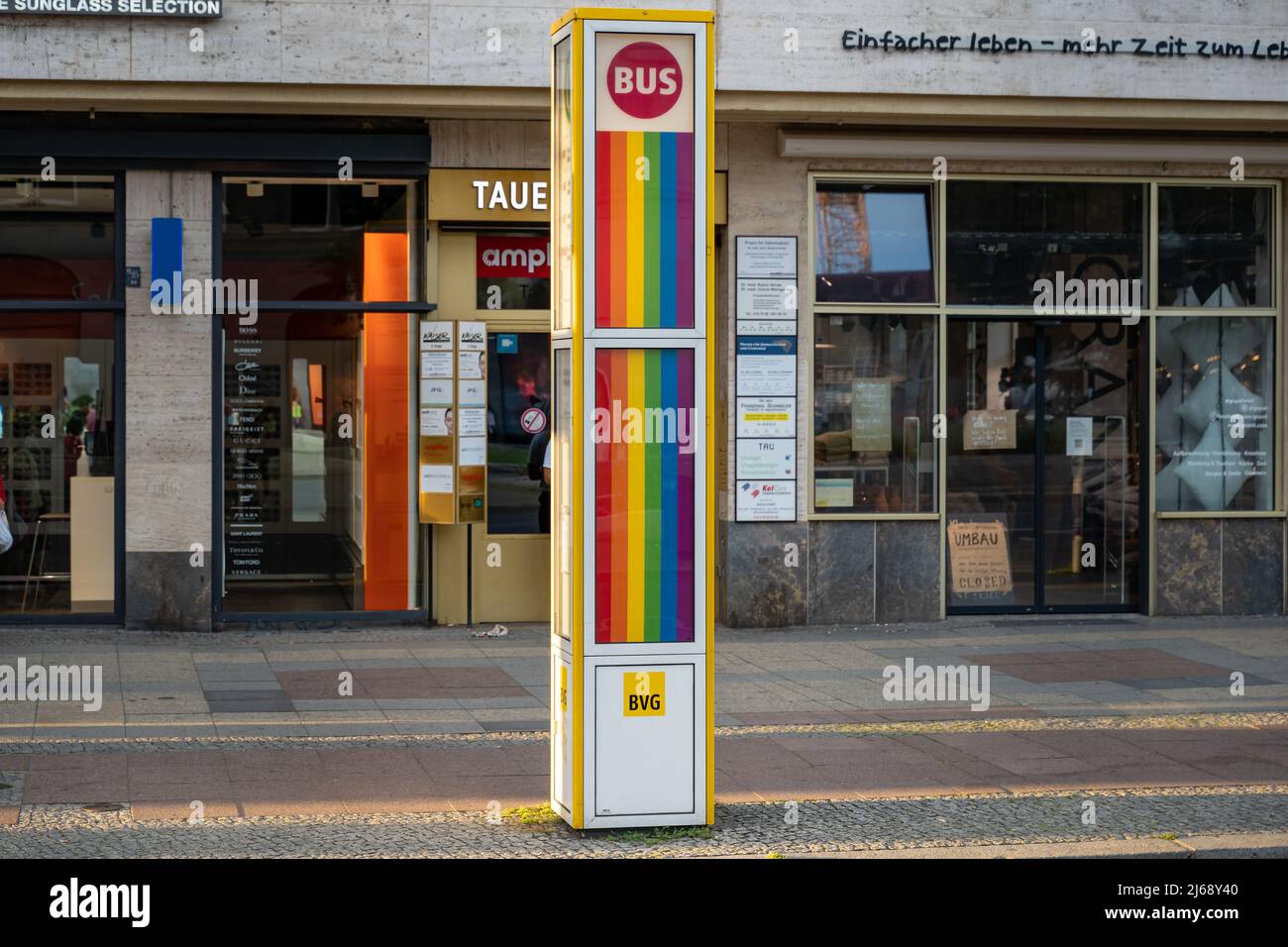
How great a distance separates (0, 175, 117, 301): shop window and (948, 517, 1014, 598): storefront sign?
7378 mm

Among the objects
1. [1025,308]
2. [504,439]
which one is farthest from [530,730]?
[1025,308]

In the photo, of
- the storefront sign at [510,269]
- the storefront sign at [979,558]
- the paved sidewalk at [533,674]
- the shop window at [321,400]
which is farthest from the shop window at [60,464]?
the storefront sign at [979,558]

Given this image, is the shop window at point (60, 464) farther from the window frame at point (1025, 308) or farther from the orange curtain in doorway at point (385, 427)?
the window frame at point (1025, 308)

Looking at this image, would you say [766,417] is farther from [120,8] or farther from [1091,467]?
[120,8]

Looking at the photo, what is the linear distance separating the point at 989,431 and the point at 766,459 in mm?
2123

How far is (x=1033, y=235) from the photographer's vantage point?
14281mm

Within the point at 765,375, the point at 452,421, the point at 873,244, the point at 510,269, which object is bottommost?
the point at 452,421

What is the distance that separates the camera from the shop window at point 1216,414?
48.0 ft

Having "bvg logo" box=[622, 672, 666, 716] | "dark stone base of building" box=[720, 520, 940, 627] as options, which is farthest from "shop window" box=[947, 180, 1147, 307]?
"bvg logo" box=[622, 672, 666, 716]

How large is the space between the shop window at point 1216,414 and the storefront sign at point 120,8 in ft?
28.1

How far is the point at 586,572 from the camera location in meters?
6.81

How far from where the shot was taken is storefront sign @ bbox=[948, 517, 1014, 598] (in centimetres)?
1427
